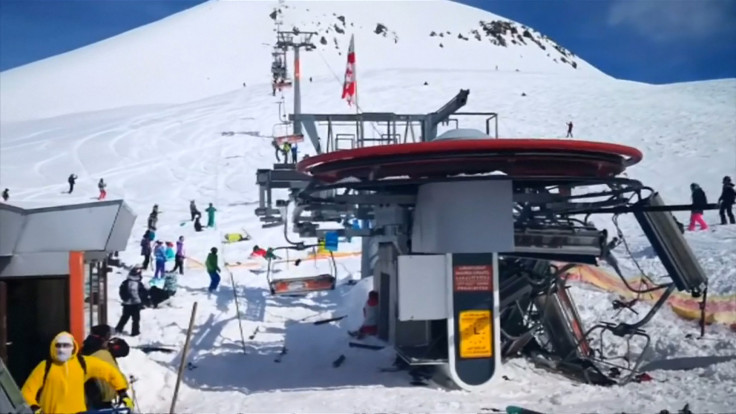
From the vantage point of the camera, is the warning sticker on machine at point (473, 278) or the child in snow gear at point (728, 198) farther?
the child in snow gear at point (728, 198)

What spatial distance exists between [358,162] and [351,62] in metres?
9.93

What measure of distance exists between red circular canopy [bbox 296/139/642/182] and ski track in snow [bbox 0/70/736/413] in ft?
9.98

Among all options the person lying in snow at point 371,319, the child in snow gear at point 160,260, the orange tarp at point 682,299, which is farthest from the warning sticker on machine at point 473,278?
the child in snow gear at point 160,260

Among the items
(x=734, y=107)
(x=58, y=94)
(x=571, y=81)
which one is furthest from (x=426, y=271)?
(x=58, y=94)

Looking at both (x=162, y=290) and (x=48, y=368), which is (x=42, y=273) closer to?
(x=48, y=368)

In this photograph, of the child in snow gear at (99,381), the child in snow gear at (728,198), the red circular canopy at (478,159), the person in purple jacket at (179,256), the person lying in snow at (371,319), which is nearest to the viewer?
the child in snow gear at (99,381)

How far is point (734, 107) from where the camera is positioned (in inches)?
1887

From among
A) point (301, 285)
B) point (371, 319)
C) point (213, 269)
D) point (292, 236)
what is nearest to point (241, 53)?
point (292, 236)

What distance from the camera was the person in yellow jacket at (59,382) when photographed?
6430 millimetres

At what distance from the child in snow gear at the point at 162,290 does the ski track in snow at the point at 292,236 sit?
226mm

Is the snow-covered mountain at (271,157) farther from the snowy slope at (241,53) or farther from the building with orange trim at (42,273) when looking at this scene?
the building with orange trim at (42,273)

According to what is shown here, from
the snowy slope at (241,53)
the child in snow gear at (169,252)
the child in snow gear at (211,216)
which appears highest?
the snowy slope at (241,53)

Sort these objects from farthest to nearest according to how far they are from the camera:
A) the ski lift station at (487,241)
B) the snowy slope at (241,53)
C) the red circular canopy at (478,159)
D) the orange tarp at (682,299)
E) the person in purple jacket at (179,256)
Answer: the snowy slope at (241,53)
the person in purple jacket at (179,256)
the orange tarp at (682,299)
the ski lift station at (487,241)
the red circular canopy at (478,159)

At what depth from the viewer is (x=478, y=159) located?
1066 cm
